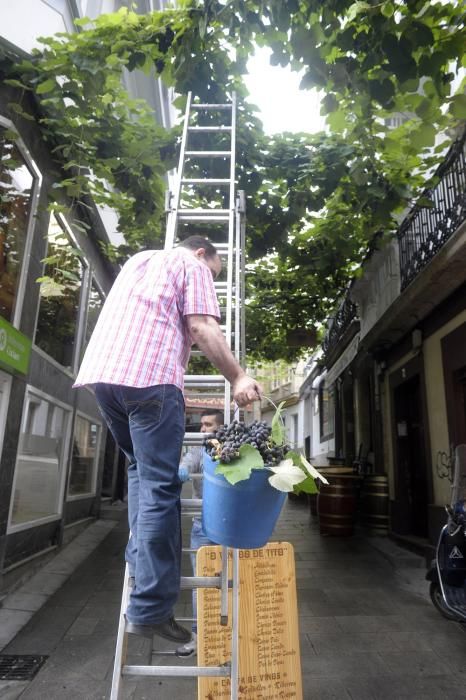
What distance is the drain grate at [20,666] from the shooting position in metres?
3.46

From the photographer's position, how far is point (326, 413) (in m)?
17.4

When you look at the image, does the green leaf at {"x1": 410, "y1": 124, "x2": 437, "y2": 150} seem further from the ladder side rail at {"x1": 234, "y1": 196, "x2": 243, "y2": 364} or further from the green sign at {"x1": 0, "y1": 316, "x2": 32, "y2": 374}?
the green sign at {"x1": 0, "y1": 316, "x2": 32, "y2": 374}

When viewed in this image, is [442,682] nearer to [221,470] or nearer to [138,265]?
[221,470]

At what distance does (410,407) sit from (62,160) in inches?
269

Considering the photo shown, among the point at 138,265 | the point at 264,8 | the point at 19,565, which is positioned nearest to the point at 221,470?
the point at 138,265

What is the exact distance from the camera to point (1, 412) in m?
5.12

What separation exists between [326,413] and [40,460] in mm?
12353

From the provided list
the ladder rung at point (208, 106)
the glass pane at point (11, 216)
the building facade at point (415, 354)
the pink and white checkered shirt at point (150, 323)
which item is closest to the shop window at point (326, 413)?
the building facade at point (415, 354)

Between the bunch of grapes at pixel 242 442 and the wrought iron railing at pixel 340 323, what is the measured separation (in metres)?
9.16

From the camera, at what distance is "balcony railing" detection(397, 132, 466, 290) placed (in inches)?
234

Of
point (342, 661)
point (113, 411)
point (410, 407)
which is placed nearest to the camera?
point (113, 411)

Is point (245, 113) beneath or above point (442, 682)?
above

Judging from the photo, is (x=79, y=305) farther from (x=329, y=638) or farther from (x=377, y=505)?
(x=329, y=638)

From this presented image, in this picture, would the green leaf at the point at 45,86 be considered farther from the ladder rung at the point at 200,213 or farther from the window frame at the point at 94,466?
the window frame at the point at 94,466
